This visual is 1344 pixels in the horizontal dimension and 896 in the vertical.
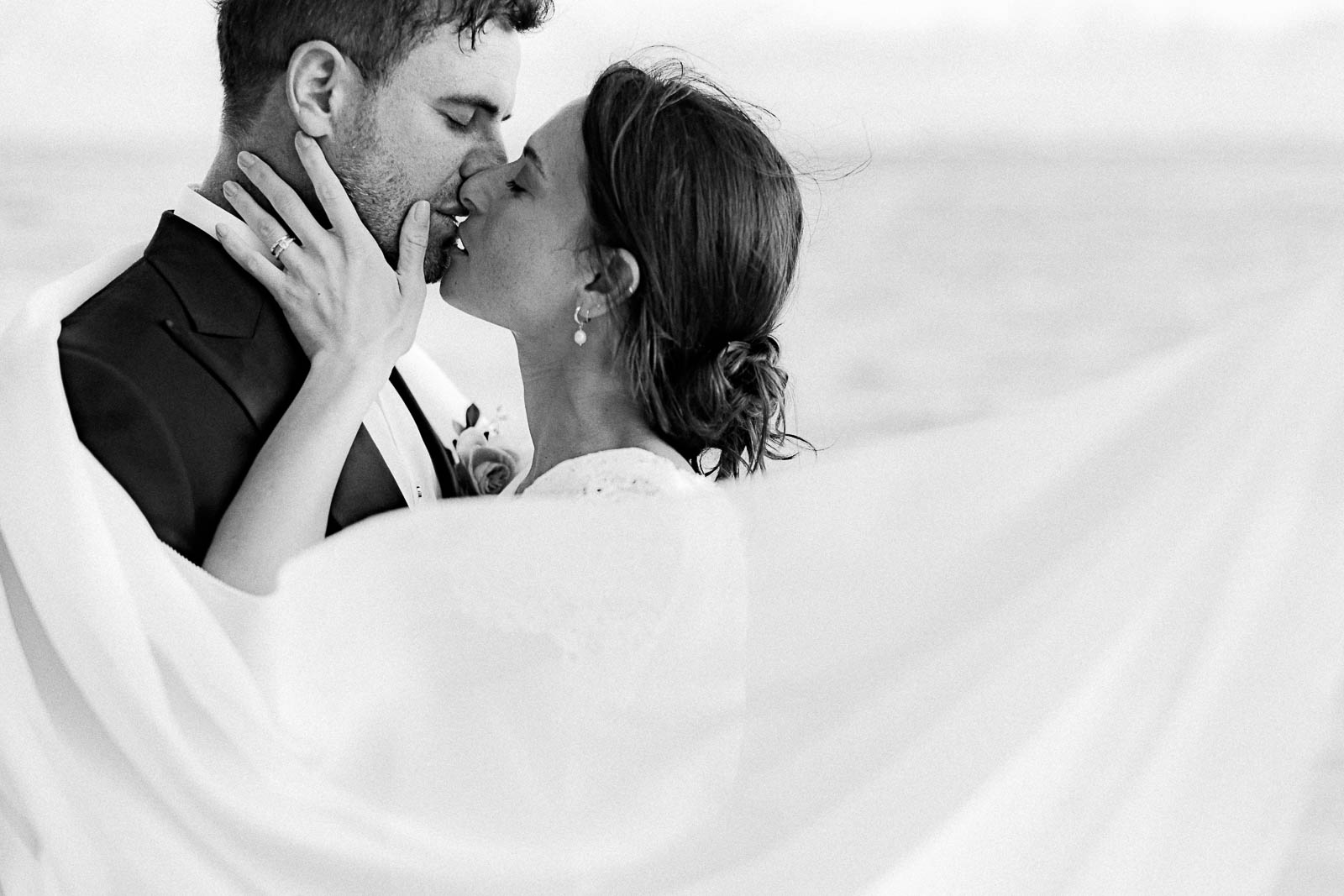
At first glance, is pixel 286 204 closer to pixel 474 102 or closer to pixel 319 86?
pixel 319 86

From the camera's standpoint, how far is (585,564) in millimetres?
1599

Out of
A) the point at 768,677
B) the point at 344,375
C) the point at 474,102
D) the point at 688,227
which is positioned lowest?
the point at 768,677

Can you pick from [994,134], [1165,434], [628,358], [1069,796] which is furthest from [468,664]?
[994,134]

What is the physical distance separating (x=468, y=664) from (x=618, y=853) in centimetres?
26

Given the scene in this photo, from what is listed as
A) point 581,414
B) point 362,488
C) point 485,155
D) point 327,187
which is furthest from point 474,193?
point 362,488

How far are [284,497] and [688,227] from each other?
0.63 metres

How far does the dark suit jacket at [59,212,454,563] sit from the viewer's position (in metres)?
1.56

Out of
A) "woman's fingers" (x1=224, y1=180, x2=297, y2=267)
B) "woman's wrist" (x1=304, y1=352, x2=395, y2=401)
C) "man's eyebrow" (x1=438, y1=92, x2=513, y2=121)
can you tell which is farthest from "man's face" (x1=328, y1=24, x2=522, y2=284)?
"woman's wrist" (x1=304, y1=352, x2=395, y2=401)

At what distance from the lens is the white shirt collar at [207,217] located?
1.75 metres

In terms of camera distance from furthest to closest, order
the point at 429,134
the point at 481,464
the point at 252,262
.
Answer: the point at 481,464, the point at 429,134, the point at 252,262

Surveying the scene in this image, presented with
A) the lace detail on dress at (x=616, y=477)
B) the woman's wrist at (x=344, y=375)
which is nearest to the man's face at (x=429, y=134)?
the woman's wrist at (x=344, y=375)

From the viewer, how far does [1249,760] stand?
165 cm

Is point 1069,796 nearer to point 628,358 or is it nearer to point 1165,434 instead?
point 1165,434

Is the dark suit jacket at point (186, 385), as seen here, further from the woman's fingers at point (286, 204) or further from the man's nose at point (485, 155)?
the man's nose at point (485, 155)
